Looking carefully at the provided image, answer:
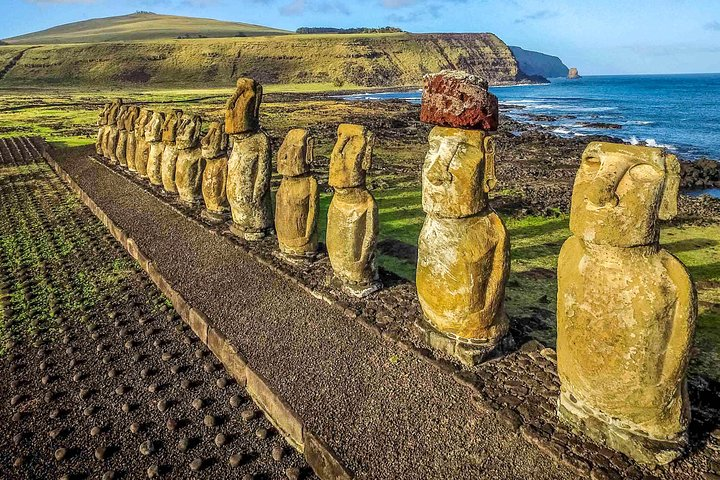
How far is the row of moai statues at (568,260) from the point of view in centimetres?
386

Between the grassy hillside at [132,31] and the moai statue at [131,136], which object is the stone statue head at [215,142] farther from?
the grassy hillside at [132,31]

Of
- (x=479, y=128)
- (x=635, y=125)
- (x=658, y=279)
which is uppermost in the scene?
(x=479, y=128)

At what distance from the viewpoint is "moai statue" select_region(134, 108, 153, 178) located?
14586 millimetres

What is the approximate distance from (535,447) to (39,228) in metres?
11.3

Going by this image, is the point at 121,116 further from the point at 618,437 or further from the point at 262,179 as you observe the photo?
the point at 618,437

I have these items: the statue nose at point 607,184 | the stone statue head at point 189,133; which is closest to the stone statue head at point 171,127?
the stone statue head at point 189,133

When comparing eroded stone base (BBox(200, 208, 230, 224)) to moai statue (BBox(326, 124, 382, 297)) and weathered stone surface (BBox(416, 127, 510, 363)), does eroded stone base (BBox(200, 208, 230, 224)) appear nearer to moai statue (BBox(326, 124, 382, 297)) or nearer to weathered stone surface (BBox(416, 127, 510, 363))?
moai statue (BBox(326, 124, 382, 297))

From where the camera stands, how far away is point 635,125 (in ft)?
147

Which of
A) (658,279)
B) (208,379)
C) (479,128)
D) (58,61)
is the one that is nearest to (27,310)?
(208,379)

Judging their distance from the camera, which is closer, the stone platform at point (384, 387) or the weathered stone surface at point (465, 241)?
the stone platform at point (384, 387)

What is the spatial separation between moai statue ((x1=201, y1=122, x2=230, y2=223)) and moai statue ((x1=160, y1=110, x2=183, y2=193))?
213 cm

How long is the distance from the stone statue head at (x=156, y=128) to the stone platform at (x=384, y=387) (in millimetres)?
6156

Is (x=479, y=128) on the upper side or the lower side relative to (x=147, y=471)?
upper

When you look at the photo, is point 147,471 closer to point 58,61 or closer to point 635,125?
point 635,125
